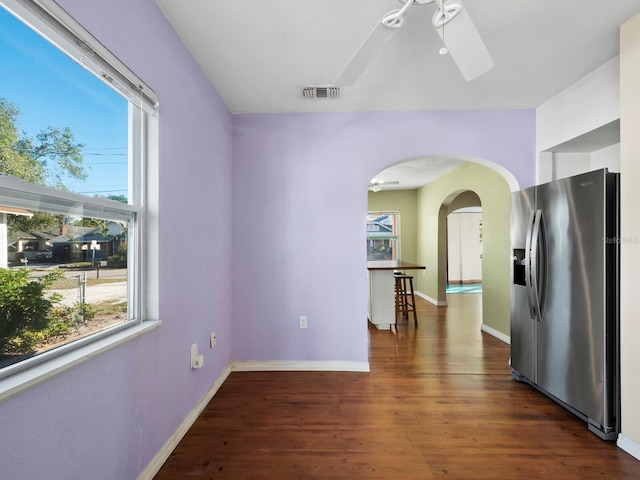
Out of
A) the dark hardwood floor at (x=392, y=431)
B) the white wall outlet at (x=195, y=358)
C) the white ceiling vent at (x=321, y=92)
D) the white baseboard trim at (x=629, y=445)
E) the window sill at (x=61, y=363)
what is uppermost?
the white ceiling vent at (x=321, y=92)

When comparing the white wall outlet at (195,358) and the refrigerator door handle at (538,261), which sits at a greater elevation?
the refrigerator door handle at (538,261)

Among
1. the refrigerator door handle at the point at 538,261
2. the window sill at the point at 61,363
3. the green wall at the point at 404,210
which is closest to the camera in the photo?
the window sill at the point at 61,363

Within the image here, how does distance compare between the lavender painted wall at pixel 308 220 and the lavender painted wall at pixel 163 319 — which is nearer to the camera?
the lavender painted wall at pixel 163 319

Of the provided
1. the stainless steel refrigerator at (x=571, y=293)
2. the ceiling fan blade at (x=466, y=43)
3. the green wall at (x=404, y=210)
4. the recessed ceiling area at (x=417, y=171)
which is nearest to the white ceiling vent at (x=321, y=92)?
the ceiling fan blade at (x=466, y=43)

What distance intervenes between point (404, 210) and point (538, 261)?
16.6ft

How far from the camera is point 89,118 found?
1.30 meters

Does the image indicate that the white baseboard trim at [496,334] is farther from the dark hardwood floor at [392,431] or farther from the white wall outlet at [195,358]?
the white wall outlet at [195,358]

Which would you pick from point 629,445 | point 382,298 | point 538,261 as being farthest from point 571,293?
point 382,298

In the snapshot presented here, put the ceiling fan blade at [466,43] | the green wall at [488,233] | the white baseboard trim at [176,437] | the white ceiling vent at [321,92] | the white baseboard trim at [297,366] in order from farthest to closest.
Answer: the green wall at [488,233] < the white baseboard trim at [297,366] < the white ceiling vent at [321,92] < the white baseboard trim at [176,437] < the ceiling fan blade at [466,43]

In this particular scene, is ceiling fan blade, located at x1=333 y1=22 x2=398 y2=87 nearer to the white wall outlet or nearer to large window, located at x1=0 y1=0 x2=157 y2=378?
large window, located at x1=0 y1=0 x2=157 y2=378

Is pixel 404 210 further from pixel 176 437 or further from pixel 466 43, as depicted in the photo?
pixel 176 437

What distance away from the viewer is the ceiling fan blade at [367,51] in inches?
55.1

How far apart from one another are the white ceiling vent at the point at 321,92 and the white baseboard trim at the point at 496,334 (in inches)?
140

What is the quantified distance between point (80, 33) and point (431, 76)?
7.37 feet
